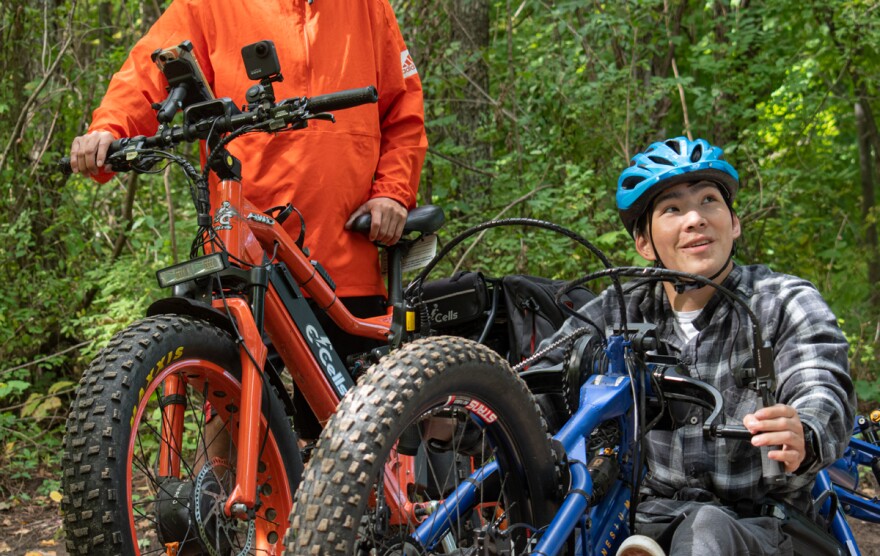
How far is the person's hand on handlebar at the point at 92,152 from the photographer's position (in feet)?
8.79

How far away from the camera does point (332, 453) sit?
58.7 inches

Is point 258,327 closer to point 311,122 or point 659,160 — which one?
point 311,122

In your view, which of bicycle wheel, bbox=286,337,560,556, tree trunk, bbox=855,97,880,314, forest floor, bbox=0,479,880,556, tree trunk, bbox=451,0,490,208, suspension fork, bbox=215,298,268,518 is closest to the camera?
bicycle wheel, bbox=286,337,560,556

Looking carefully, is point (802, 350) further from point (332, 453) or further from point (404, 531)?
point (332, 453)

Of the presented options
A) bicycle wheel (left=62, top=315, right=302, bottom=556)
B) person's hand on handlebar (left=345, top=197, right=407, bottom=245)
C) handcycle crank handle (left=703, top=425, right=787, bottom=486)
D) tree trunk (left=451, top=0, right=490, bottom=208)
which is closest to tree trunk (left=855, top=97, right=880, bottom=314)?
tree trunk (left=451, top=0, right=490, bottom=208)

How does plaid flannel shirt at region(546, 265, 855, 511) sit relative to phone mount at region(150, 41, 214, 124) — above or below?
below

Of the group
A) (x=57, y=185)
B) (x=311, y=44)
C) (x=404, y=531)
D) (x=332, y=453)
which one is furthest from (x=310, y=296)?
(x=57, y=185)

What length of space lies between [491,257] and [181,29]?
3.31 meters

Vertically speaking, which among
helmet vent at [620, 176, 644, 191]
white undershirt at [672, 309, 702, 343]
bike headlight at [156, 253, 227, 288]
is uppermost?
bike headlight at [156, 253, 227, 288]

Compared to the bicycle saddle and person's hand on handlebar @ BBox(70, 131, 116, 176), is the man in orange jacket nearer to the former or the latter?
the bicycle saddle

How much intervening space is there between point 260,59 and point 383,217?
0.82 metres

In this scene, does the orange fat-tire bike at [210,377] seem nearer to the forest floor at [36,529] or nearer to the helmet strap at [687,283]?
the helmet strap at [687,283]

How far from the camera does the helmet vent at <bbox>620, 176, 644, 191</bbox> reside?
2.74m

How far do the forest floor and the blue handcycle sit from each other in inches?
93.0
